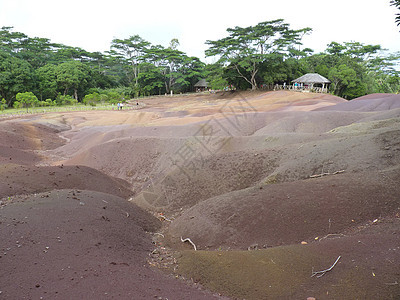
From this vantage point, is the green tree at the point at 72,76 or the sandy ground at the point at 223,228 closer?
the sandy ground at the point at 223,228

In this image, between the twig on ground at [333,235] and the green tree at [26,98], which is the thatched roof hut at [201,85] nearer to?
the green tree at [26,98]

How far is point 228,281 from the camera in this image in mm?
5574

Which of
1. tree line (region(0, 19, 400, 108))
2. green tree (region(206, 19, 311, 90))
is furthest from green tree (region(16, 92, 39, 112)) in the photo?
green tree (region(206, 19, 311, 90))

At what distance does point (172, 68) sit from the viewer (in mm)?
65250

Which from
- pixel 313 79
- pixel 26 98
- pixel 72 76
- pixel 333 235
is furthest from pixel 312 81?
pixel 333 235

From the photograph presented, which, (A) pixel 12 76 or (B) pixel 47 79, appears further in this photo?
(B) pixel 47 79

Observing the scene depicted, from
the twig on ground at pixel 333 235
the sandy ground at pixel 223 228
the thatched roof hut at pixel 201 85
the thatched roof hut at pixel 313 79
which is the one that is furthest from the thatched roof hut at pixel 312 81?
the twig on ground at pixel 333 235

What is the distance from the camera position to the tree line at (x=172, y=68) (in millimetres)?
46188

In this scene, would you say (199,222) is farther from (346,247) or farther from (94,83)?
(94,83)

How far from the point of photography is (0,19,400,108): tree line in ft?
152

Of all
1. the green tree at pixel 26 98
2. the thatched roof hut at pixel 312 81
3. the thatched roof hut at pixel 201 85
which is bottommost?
the green tree at pixel 26 98

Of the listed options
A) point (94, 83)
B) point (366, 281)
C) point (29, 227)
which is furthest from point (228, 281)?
point (94, 83)

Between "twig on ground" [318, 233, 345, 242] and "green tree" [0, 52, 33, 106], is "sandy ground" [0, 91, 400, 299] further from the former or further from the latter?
"green tree" [0, 52, 33, 106]

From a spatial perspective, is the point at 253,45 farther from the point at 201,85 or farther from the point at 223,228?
the point at 223,228
